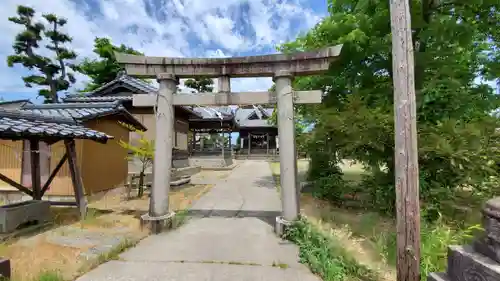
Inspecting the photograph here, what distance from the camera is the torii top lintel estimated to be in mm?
6309

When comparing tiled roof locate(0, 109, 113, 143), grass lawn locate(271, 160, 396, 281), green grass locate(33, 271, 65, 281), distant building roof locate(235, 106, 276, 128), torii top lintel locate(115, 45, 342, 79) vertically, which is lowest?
grass lawn locate(271, 160, 396, 281)

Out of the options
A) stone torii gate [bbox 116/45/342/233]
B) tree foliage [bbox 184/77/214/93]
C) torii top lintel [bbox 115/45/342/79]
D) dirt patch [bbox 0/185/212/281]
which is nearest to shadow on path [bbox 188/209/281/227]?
dirt patch [bbox 0/185/212/281]

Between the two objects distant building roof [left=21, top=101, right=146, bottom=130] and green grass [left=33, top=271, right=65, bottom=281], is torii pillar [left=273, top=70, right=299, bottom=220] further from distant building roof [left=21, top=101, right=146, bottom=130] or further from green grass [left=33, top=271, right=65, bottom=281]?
distant building roof [left=21, top=101, right=146, bottom=130]

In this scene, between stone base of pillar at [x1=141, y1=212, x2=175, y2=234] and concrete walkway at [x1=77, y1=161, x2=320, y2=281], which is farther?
stone base of pillar at [x1=141, y1=212, x2=175, y2=234]

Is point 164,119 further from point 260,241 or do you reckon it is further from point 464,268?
point 464,268

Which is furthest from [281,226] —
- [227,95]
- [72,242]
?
[72,242]

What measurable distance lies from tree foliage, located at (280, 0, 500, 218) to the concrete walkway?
10.9 ft

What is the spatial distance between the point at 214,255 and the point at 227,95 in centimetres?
357

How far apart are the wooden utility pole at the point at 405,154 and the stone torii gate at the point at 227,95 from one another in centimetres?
202

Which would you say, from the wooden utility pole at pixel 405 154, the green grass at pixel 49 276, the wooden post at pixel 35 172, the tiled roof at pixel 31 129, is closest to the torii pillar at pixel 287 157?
the wooden utility pole at pixel 405 154

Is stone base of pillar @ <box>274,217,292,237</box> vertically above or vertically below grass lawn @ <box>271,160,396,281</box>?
above

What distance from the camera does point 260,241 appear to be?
5.79 meters

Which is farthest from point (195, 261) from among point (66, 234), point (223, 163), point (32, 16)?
point (32, 16)

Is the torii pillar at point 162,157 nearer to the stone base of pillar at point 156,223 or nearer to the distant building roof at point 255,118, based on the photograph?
the stone base of pillar at point 156,223
